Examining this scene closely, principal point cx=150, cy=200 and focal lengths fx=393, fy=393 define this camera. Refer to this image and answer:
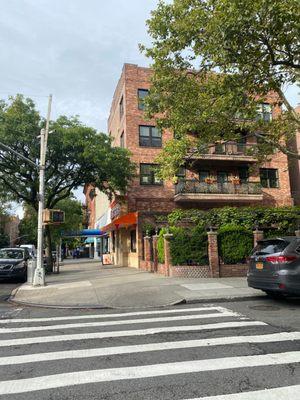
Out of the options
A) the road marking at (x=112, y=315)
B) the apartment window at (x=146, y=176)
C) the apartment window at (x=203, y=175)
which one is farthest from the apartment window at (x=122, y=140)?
the road marking at (x=112, y=315)

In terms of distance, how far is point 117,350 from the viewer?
6.14m

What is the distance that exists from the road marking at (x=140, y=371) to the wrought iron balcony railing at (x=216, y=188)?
2069 cm

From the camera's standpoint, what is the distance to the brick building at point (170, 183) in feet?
86.7

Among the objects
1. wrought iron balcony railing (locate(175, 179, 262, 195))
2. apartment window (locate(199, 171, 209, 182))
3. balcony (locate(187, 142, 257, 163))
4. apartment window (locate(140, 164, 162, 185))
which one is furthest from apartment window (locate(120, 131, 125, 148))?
apartment window (locate(199, 171, 209, 182))

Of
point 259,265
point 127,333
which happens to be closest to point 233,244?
point 259,265

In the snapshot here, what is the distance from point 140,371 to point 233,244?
12.6m

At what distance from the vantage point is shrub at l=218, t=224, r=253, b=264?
1706 cm

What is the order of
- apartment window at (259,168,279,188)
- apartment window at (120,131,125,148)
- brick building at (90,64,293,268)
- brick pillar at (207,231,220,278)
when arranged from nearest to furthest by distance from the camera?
brick pillar at (207,231,220,278), brick building at (90,64,293,268), apartment window at (120,131,125,148), apartment window at (259,168,279,188)

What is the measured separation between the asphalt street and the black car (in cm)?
942

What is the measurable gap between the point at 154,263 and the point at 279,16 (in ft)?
42.8

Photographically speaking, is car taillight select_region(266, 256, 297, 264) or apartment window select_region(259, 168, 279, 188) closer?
car taillight select_region(266, 256, 297, 264)

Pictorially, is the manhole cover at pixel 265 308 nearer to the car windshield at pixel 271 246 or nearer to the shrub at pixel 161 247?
the car windshield at pixel 271 246

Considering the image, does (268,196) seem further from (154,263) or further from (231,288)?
(231,288)

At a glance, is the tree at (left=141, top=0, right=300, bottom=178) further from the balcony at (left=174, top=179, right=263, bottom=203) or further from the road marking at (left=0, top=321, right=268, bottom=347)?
the balcony at (left=174, top=179, right=263, bottom=203)
